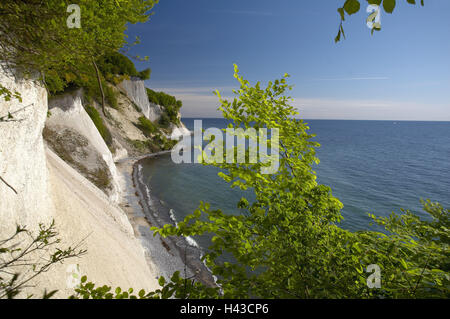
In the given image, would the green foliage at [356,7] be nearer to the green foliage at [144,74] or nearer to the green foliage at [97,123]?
the green foliage at [97,123]

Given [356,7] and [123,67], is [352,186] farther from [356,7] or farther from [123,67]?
[123,67]

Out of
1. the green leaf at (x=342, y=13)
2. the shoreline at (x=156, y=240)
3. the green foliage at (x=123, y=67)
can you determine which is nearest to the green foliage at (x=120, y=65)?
the green foliage at (x=123, y=67)

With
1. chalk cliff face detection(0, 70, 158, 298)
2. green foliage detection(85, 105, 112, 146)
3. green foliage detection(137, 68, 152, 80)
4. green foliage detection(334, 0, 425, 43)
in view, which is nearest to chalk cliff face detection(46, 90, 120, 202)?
chalk cliff face detection(0, 70, 158, 298)

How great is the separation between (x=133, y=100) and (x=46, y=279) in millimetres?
51175

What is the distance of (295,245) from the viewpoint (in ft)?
8.13

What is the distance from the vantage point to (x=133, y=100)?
166 ft

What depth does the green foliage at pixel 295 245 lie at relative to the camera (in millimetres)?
2078

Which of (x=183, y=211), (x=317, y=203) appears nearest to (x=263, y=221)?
(x=317, y=203)

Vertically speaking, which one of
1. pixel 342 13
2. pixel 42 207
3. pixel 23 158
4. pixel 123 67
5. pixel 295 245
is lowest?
pixel 42 207

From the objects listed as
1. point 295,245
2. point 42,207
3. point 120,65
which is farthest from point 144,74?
point 295,245

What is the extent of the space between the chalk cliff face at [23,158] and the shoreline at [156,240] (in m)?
4.95

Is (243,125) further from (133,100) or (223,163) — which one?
(133,100)

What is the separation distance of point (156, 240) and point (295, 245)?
583 inches
